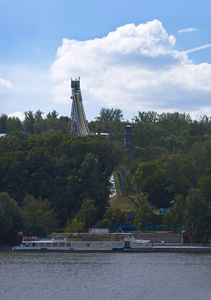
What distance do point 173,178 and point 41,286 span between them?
62943mm

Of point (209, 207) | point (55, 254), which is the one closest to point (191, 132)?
point (209, 207)

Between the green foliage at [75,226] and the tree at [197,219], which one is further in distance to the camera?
the green foliage at [75,226]

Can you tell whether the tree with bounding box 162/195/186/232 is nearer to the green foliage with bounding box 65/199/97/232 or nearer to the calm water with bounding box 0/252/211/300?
the green foliage with bounding box 65/199/97/232

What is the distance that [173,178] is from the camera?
111250 mm

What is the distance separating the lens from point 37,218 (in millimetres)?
84938

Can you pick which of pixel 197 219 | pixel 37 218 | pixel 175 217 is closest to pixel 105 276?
pixel 197 219

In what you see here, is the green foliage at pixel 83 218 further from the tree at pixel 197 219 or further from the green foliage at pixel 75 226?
the tree at pixel 197 219

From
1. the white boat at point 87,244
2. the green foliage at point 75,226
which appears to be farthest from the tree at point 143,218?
the white boat at point 87,244

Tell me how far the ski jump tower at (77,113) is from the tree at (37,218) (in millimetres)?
82332

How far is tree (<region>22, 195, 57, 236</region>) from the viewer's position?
83875 millimetres

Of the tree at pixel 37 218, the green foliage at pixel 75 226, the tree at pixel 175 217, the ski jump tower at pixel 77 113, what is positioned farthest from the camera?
the ski jump tower at pixel 77 113

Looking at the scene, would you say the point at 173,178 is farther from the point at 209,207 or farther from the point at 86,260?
the point at 86,260

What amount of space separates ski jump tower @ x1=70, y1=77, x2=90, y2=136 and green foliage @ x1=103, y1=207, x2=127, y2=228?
7661 centimetres

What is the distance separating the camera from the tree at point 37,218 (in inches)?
3302
